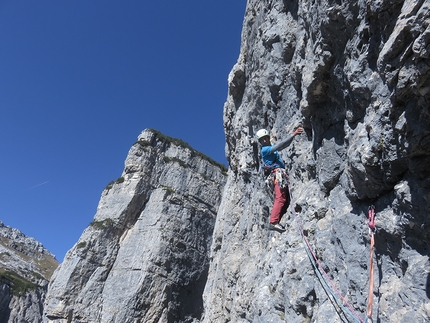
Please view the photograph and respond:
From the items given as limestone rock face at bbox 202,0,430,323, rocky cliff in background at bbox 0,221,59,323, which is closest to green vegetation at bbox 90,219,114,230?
limestone rock face at bbox 202,0,430,323

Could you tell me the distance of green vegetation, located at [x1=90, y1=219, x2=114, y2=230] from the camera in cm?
2874

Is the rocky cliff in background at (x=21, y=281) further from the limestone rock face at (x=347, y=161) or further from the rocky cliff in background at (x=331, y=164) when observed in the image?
the limestone rock face at (x=347, y=161)

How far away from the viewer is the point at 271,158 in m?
9.08

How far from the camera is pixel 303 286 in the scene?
6336 mm

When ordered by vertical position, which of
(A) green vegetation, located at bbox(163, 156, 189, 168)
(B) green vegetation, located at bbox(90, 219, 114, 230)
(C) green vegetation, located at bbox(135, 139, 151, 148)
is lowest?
(B) green vegetation, located at bbox(90, 219, 114, 230)

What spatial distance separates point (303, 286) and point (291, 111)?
4348 millimetres

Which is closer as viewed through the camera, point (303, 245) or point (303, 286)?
point (303, 286)

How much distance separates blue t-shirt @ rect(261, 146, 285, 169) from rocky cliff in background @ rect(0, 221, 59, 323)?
4271 centimetres

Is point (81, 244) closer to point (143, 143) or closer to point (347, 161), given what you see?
point (143, 143)

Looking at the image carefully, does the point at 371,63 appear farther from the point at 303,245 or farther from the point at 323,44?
the point at 303,245

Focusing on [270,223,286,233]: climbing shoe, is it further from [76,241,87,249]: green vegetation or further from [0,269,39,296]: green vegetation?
[0,269,39,296]: green vegetation

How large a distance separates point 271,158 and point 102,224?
76.5ft

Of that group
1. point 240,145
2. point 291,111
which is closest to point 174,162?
point 240,145

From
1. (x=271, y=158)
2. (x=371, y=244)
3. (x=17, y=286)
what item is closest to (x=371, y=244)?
(x=371, y=244)
